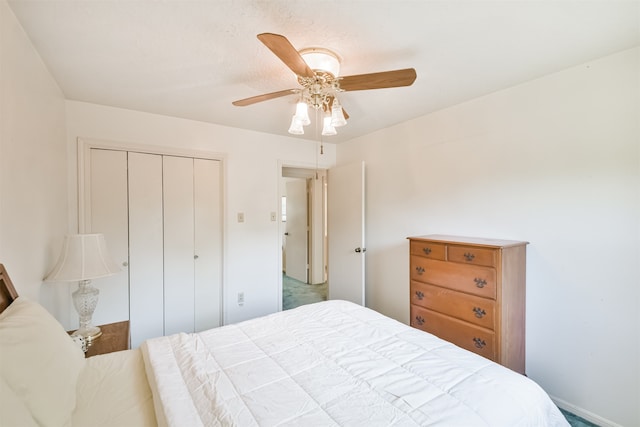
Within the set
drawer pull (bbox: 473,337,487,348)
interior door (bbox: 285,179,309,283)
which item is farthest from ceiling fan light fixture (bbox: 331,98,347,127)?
interior door (bbox: 285,179,309,283)

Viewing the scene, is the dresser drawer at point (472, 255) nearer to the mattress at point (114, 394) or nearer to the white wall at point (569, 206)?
the white wall at point (569, 206)

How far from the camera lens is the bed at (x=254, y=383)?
2.96 ft

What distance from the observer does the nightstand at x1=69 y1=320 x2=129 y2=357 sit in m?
1.66

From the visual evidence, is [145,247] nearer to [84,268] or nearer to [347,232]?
[84,268]

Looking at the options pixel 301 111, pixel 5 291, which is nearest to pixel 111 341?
pixel 5 291

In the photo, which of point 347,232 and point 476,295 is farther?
point 347,232

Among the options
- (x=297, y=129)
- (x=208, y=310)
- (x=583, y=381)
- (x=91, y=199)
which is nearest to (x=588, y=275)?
(x=583, y=381)

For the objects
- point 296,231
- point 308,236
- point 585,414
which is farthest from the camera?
point 296,231

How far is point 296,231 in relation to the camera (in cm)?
554

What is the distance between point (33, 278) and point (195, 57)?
1607mm

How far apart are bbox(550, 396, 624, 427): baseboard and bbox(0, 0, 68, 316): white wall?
334 cm

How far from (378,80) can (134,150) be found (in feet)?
7.84

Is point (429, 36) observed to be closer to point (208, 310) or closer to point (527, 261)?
point (527, 261)

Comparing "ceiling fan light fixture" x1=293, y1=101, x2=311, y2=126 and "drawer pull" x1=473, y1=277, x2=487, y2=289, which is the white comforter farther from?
"ceiling fan light fixture" x1=293, y1=101, x2=311, y2=126
